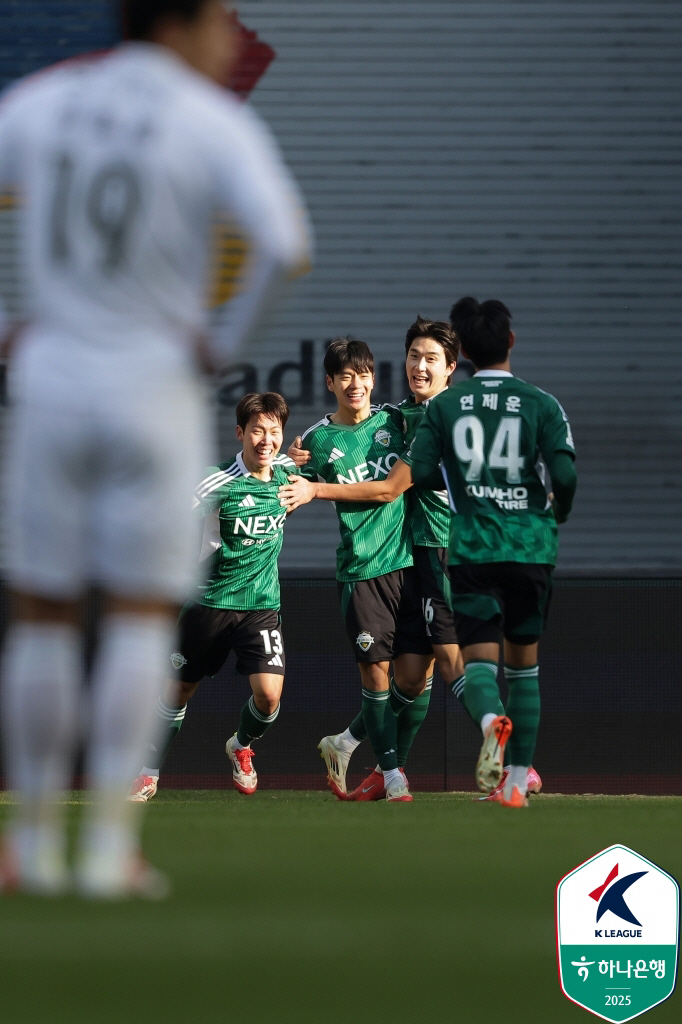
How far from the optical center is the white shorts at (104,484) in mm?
2705

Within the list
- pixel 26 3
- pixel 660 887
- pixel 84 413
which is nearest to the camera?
pixel 84 413

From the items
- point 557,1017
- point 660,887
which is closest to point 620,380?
point 660,887

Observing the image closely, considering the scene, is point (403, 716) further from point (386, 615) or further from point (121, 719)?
point (121, 719)

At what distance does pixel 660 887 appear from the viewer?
325cm

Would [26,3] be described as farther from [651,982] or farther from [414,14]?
[651,982]

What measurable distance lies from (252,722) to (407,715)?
0.78 meters

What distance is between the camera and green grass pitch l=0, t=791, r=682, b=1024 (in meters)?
2.14

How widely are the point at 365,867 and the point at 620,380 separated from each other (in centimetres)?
1156

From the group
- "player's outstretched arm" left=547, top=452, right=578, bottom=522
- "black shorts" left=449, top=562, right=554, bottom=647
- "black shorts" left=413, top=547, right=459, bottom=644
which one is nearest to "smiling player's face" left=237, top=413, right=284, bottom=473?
"black shorts" left=413, top=547, right=459, bottom=644

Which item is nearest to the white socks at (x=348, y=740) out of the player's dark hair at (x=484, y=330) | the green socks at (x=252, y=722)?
the green socks at (x=252, y=722)

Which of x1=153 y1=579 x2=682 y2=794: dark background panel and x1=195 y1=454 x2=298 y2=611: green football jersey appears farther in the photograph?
x1=153 y1=579 x2=682 y2=794: dark background panel

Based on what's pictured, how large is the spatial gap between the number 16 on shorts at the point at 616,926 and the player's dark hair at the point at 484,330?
292 centimetres

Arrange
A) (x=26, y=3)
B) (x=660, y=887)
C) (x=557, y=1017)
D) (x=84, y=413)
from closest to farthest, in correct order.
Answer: (x=557, y=1017), (x=84, y=413), (x=660, y=887), (x=26, y=3)

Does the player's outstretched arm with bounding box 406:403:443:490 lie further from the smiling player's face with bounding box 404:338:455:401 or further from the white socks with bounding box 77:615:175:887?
the white socks with bounding box 77:615:175:887
